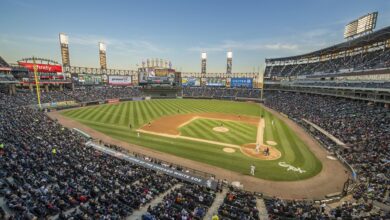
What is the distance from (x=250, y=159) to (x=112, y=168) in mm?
15706

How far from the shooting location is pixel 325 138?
A: 1179 inches

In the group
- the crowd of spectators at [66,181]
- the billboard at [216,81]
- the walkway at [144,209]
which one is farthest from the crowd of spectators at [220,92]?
the walkway at [144,209]

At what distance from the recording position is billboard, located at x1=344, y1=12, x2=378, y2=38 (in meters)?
47.6

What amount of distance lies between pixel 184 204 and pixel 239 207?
385cm

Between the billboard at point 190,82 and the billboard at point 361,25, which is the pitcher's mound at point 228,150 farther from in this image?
the billboard at point 190,82

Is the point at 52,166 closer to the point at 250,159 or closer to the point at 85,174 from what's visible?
the point at 85,174

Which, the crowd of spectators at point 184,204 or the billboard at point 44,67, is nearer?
the crowd of spectators at point 184,204

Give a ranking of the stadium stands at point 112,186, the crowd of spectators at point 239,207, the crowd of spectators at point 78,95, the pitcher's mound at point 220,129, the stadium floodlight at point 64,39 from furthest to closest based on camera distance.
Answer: the stadium floodlight at point 64,39, the crowd of spectators at point 78,95, the pitcher's mound at point 220,129, the crowd of spectators at point 239,207, the stadium stands at point 112,186

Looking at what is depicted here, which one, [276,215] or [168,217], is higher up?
[168,217]

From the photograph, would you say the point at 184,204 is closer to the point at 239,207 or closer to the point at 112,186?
the point at 239,207

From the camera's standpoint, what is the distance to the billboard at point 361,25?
47.6 meters

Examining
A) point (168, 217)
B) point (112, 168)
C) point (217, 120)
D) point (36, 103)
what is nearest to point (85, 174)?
point (112, 168)

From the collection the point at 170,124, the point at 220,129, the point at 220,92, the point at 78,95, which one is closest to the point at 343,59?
the point at 220,129

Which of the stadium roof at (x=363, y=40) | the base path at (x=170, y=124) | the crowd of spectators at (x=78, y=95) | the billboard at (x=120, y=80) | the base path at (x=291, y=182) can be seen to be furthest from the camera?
the billboard at (x=120, y=80)
